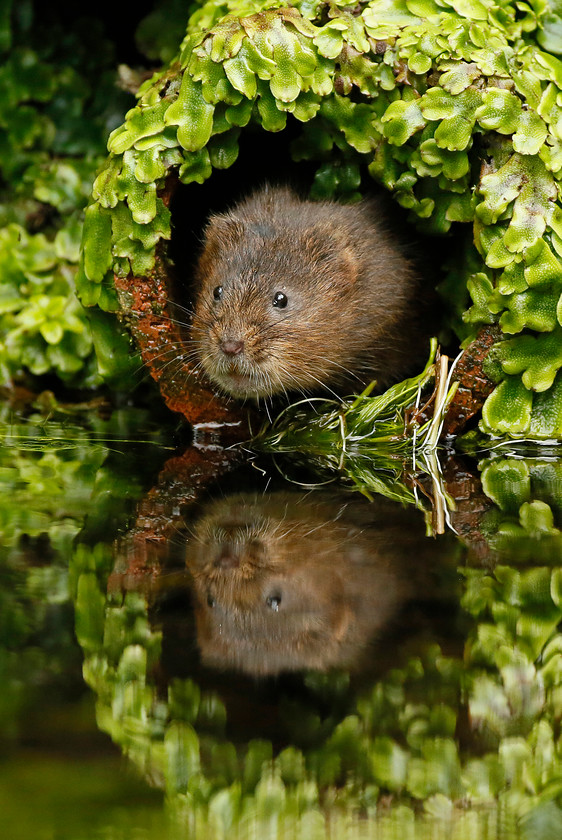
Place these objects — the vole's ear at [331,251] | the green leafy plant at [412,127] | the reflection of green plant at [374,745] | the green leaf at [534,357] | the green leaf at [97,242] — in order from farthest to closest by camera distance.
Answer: the vole's ear at [331,251] → the green leaf at [97,242] → the green leaf at [534,357] → the green leafy plant at [412,127] → the reflection of green plant at [374,745]

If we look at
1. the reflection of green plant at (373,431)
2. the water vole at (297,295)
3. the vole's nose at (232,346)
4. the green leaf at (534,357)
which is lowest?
the reflection of green plant at (373,431)

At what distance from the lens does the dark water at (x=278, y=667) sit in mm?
1690

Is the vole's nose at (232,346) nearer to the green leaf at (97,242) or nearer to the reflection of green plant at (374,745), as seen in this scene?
the green leaf at (97,242)

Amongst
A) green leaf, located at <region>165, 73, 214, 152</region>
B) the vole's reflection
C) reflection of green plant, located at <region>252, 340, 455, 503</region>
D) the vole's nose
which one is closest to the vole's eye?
the vole's reflection

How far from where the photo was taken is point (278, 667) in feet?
7.02

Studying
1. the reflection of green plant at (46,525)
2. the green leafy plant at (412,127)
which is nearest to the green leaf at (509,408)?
the green leafy plant at (412,127)

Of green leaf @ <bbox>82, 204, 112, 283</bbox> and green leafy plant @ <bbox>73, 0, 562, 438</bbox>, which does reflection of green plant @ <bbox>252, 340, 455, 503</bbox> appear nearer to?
green leafy plant @ <bbox>73, 0, 562, 438</bbox>

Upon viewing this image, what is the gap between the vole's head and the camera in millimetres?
4391

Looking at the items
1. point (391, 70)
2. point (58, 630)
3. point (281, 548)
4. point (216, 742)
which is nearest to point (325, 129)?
point (391, 70)

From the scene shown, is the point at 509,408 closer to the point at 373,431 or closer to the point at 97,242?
the point at 373,431

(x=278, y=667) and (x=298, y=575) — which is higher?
(x=298, y=575)

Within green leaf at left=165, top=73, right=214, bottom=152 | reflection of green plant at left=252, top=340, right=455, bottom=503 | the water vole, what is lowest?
reflection of green plant at left=252, top=340, right=455, bottom=503

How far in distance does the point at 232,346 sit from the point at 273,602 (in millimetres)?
1938

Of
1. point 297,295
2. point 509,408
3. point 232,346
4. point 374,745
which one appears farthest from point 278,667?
point 297,295
